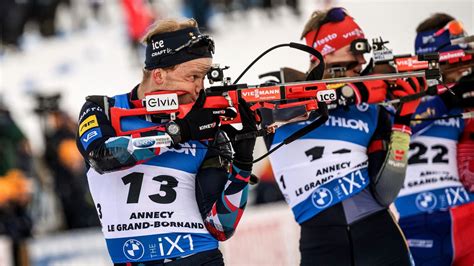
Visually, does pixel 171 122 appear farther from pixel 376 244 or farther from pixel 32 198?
pixel 32 198

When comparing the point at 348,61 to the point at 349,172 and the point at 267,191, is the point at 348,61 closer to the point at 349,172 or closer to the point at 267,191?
the point at 349,172

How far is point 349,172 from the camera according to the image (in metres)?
4.76

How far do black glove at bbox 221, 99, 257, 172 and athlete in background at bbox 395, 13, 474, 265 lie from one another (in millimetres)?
1567

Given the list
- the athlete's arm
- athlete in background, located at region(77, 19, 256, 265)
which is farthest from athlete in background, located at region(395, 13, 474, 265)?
the athlete's arm

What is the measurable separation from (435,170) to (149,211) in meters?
2.00

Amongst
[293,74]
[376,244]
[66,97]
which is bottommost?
[376,244]

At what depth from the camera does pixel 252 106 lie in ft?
13.4

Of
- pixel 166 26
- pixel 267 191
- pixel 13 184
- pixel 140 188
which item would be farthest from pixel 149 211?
pixel 267 191

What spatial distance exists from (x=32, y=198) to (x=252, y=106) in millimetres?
6691

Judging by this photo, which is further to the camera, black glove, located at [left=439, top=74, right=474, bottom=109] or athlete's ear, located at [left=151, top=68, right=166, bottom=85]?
black glove, located at [left=439, top=74, right=474, bottom=109]

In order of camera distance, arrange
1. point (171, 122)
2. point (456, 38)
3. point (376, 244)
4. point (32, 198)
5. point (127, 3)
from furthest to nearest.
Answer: point (127, 3) < point (32, 198) < point (456, 38) < point (376, 244) < point (171, 122)

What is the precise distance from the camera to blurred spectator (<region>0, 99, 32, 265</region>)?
31.3 ft

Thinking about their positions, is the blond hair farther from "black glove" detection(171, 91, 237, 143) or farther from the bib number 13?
the bib number 13

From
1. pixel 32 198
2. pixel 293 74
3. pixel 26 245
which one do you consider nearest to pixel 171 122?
pixel 293 74
